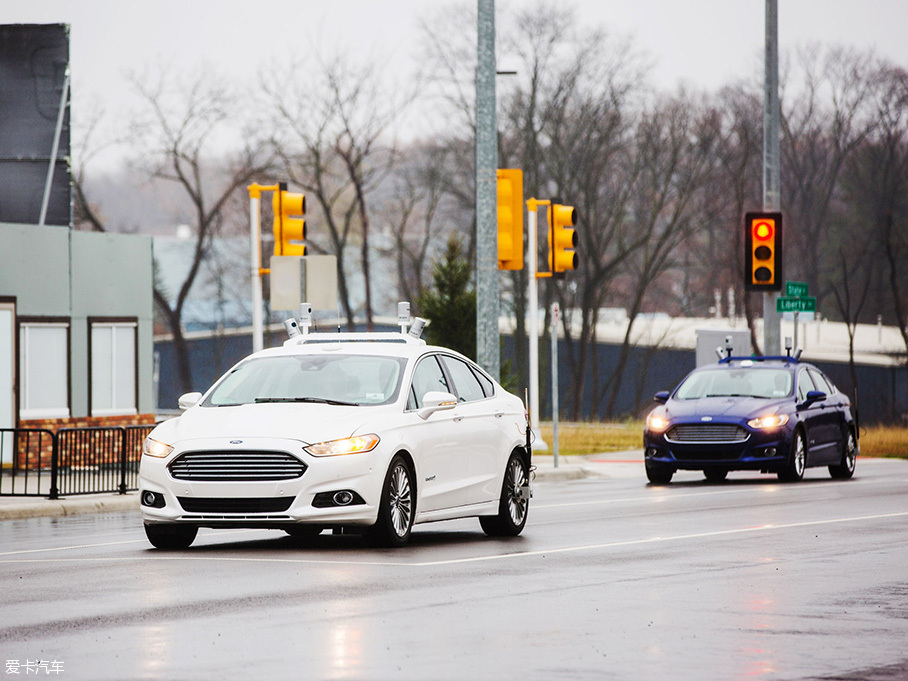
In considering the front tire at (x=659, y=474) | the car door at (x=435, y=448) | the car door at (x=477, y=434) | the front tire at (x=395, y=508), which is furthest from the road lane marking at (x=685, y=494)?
the front tire at (x=395, y=508)

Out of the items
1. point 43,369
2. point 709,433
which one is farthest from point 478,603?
point 43,369

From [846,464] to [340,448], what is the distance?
47.1 feet

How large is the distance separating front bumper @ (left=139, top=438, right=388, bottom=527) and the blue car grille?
428 inches

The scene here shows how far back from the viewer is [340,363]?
48.2 ft

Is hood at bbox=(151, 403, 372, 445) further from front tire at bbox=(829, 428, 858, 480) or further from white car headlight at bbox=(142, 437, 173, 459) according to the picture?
front tire at bbox=(829, 428, 858, 480)

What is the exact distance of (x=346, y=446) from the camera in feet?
43.6

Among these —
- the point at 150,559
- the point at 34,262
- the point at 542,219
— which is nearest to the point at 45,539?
the point at 150,559

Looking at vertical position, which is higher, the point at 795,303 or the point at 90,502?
the point at 795,303

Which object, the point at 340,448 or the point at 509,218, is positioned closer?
the point at 340,448

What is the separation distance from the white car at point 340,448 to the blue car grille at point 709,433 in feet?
26.6

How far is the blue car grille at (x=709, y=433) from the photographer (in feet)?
76.8

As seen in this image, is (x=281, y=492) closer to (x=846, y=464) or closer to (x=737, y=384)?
(x=737, y=384)

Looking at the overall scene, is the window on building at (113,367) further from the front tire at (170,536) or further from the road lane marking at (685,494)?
the front tire at (170,536)

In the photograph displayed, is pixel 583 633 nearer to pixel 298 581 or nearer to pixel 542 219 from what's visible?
pixel 298 581
